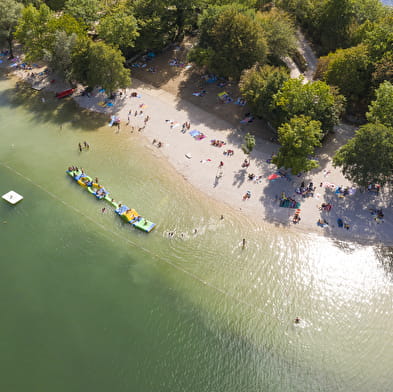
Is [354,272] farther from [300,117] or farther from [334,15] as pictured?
[334,15]

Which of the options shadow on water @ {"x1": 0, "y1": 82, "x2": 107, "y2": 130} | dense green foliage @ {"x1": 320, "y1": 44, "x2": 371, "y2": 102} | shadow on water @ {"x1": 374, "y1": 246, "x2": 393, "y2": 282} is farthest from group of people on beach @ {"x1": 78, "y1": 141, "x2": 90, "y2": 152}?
shadow on water @ {"x1": 374, "y1": 246, "x2": 393, "y2": 282}

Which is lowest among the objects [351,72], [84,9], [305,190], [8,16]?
[8,16]

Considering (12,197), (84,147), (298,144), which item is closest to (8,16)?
(84,147)

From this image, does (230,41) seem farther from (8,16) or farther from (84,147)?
(8,16)

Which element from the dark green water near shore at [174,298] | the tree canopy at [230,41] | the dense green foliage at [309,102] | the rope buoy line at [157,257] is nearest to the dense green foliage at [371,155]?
the dense green foliage at [309,102]

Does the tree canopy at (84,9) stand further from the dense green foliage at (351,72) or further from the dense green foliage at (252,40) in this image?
the dense green foliage at (351,72)
